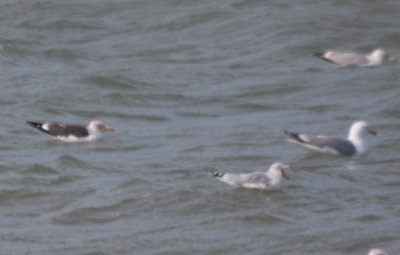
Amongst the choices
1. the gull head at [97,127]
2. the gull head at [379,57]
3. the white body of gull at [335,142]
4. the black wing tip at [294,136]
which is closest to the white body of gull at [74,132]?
the gull head at [97,127]

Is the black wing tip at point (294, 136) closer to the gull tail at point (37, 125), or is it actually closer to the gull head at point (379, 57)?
the gull tail at point (37, 125)

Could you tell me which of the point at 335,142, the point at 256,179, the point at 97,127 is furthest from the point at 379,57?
the point at 256,179

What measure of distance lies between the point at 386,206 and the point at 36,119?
21.5ft

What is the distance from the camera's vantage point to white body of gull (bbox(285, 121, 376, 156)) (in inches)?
531

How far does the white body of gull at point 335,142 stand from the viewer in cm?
1350

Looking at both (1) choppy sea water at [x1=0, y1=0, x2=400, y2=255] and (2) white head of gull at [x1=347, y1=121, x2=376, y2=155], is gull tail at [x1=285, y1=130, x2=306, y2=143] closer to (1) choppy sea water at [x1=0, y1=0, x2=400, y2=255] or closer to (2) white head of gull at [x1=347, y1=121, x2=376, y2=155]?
(1) choppy sea water at [x1=0, y1=0, x2=400, y2=255]

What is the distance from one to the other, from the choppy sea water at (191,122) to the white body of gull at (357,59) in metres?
0.29

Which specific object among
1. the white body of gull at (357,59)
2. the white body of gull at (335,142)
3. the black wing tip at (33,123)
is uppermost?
the white body of gull at (357,59)

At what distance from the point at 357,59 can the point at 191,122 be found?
14.6 feet

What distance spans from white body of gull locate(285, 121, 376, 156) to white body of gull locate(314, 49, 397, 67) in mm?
5525

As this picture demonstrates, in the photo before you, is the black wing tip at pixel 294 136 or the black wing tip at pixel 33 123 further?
the black wing tip at pixel 33 123

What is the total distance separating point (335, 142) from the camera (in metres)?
13.6

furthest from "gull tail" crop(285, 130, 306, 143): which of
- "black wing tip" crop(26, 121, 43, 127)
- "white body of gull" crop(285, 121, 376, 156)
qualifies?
"black wing tip" crop(26, 121, 43, 127)

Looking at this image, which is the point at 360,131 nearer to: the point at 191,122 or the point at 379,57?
the point at 191,122
